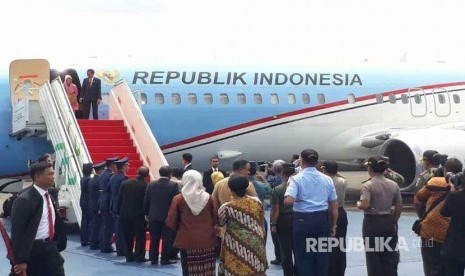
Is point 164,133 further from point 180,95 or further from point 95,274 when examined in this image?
point 95,274

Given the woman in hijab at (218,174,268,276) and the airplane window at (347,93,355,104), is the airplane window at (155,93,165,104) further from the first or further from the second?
the woman in hijab at (218,174,268,276)

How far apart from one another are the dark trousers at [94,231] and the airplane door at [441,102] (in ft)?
35.7

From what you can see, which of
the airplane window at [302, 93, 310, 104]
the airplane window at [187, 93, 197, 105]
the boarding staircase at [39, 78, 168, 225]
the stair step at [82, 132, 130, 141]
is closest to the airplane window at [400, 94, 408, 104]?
the airplane window at [302, 93, 310, 104]

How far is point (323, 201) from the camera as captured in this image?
8359 millimetres

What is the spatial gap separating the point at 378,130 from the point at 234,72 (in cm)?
392

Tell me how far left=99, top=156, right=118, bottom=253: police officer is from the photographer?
5.70m

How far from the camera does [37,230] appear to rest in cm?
691

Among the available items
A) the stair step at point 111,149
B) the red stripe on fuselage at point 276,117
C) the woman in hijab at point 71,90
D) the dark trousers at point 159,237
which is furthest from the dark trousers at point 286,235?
the red stripe on fuselage at point 276,117

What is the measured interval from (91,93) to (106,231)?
458 centimetres

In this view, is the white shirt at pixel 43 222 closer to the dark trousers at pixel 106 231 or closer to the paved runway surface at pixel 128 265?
the paved runway surface at pixel 128 265

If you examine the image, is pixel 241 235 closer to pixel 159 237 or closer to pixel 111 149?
pixel 159 237

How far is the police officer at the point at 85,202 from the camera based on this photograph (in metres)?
12.5

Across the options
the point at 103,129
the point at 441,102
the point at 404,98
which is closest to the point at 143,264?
the point at 103,129

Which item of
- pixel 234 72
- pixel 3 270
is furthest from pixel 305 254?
pixel 234 72
